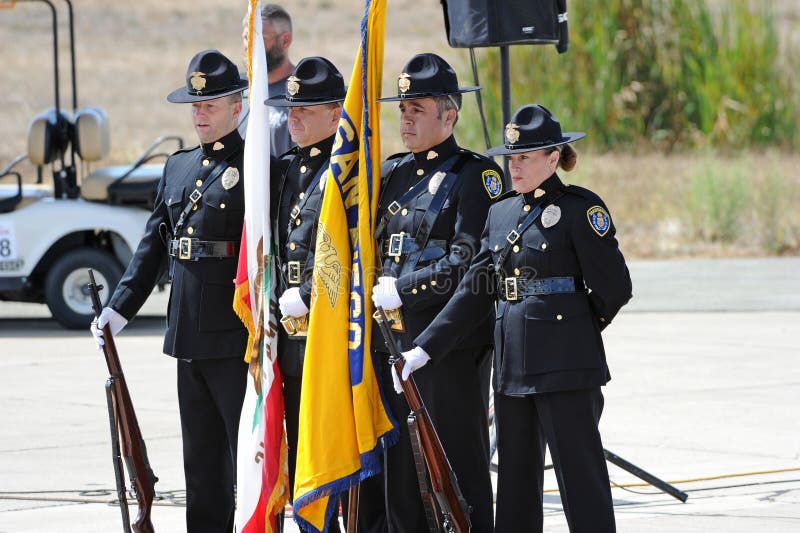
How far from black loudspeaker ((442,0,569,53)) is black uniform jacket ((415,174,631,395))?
1789 millimetres

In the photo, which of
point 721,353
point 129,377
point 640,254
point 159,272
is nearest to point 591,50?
point 640,254

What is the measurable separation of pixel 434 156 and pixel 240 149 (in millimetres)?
908

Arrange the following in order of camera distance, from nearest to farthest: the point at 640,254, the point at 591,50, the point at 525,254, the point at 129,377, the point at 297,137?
1. the point at 525,254
2. the point at 297,137
3. the point at 129,377
4. the point at 640,254
5. the point at 591,50

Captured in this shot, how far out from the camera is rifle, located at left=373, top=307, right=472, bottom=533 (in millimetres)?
5176

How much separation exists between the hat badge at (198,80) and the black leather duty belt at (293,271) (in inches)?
30.9

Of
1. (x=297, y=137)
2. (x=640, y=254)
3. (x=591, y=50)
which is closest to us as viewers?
(x=297, y=137)

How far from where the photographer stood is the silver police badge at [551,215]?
5.25m

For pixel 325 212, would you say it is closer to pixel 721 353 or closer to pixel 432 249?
pixel 432 249

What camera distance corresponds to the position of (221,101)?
596 centimetres

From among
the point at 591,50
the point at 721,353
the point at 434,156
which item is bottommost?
the point at 721,353

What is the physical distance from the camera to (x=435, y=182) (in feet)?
18.1

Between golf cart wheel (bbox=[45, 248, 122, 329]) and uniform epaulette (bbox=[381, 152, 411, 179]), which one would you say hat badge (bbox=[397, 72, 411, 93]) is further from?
golf cart wheel (bbox=[45, 248, 122, 329])

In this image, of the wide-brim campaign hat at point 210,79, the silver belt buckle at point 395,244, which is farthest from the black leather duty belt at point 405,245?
the wide-brim campaign hat at point 210,79

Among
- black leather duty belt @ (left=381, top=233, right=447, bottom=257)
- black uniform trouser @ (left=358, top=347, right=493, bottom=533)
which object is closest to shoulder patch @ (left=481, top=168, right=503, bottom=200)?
black leather duty belt @ (left=381, top=233, right=447, bottom=257)
